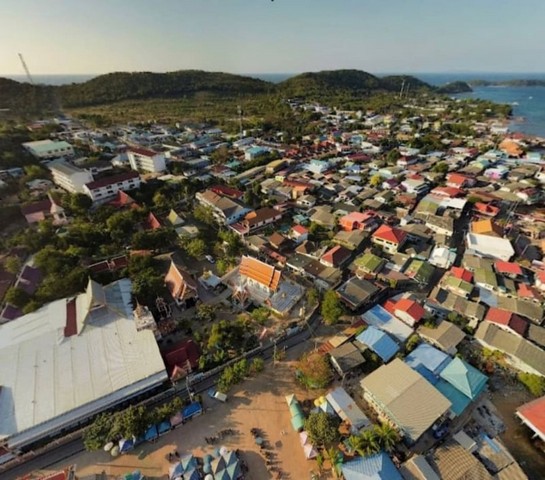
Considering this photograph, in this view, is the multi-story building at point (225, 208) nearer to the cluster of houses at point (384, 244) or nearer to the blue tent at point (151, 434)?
the cluster of houses at point (384, 244)

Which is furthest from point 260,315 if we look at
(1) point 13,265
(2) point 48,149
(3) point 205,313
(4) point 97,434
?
(2) point 48,149

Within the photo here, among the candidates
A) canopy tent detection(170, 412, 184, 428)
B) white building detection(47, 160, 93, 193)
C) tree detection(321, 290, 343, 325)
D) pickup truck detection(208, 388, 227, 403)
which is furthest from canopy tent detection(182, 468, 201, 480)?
white building detection(47, 160, 93, 193)

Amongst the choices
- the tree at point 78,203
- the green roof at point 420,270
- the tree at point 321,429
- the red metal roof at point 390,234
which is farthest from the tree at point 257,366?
the tree at point 78,203

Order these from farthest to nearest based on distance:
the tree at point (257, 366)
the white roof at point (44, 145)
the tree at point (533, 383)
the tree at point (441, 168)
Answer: the tree at point (441, 168)
the white roof at point (44, 145)
the tree at point (257, 366)
the tree at point (533, 383)

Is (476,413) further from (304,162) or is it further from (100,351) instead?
(304,162)

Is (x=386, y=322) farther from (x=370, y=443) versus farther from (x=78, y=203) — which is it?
(x=78, y=203)

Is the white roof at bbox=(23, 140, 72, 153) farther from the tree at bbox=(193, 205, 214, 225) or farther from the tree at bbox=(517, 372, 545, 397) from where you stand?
the tree at bbox=(517, 372, 545, 397)

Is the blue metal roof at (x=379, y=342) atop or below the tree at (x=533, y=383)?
atop
